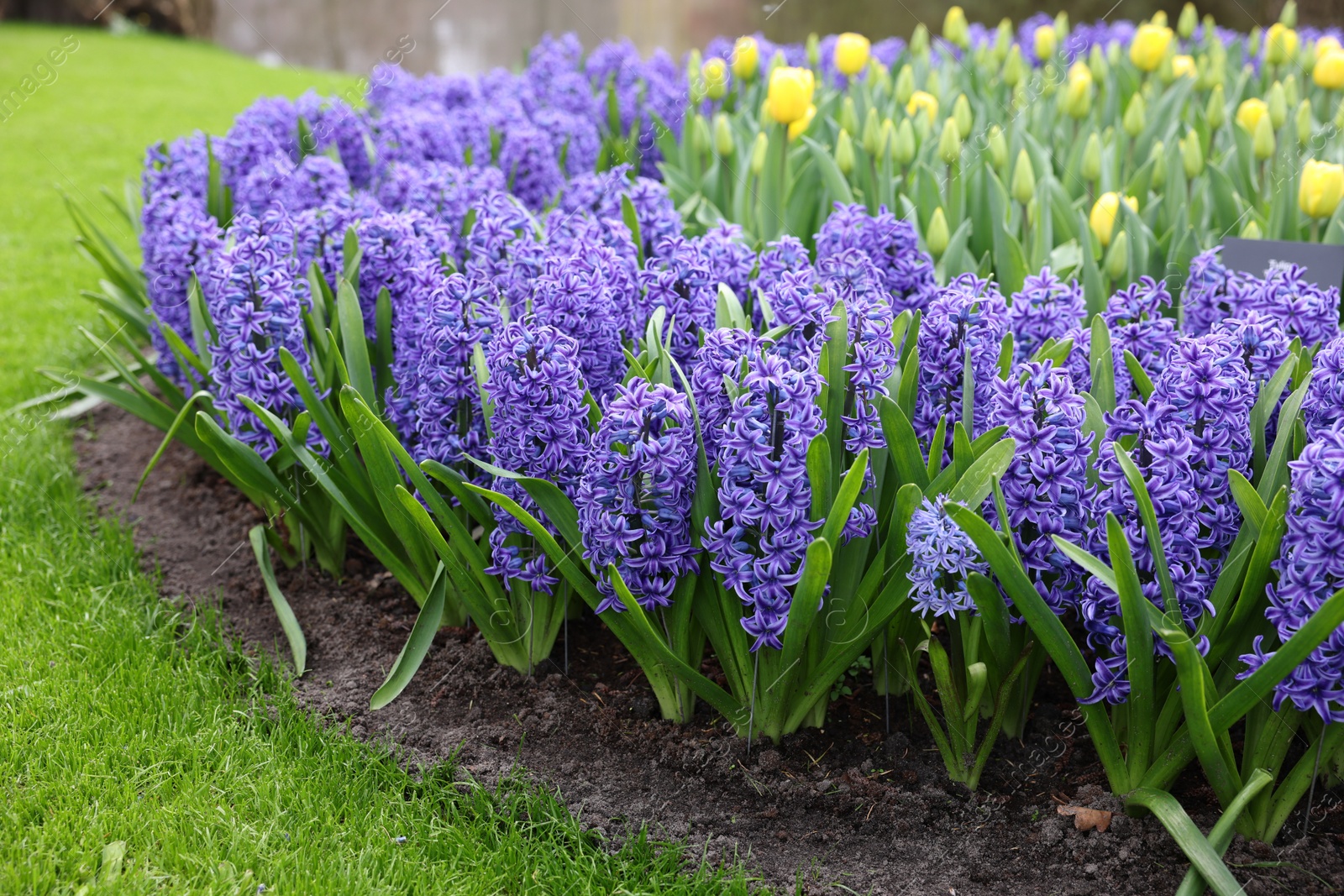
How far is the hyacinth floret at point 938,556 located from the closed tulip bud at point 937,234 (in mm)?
1334

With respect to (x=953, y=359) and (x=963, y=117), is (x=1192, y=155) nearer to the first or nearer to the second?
(x=963, y=117)

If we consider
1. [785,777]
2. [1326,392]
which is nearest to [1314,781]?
[1326,392]

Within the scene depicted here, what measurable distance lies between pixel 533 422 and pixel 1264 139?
9.16ft

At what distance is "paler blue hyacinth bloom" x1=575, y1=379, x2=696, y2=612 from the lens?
173 cm

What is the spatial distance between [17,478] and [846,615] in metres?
2.49

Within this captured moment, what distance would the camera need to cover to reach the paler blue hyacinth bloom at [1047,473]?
5.49 feet

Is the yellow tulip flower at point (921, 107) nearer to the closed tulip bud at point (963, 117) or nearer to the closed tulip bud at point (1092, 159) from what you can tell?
the closed tulip bud at point (963, 117)

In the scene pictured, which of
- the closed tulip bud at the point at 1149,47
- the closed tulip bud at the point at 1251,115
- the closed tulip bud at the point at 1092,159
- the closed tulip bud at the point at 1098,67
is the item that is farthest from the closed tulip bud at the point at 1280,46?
the closed tulip bud at the point at 1092,159

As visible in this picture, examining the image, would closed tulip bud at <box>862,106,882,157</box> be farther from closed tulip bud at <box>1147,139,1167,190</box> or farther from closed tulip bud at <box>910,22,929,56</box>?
closed tulip bud at <box>910,22,929,56</box>

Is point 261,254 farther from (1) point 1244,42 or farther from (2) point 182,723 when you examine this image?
(1) point 1244,42

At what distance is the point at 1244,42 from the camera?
629 cm

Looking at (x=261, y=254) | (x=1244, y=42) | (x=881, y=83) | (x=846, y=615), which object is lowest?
(x=846, y=615)

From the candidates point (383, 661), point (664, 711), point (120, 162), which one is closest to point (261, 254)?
point (383, 661)

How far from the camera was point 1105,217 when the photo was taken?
2895 millimetres
